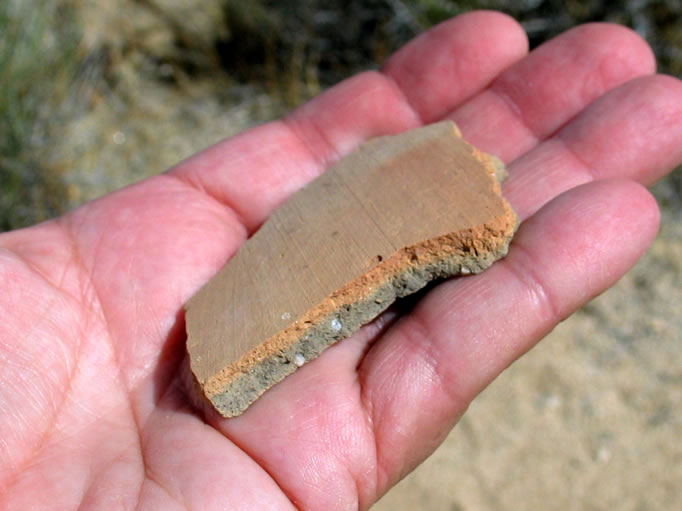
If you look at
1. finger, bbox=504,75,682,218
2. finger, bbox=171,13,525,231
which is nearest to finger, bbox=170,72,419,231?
finger, bbox=171,13,525,231

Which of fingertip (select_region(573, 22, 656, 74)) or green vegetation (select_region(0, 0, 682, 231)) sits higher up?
fingertip (select_region(573, 22, 656, 74))

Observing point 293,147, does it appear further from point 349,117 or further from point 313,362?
point 313,362

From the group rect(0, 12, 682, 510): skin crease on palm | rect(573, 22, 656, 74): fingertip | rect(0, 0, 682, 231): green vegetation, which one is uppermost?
rect(573, 22, 656, 74): fingertip

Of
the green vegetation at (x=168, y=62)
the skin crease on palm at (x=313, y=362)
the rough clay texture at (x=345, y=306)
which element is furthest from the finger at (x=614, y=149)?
the green vegetation at (x=168, y=62)

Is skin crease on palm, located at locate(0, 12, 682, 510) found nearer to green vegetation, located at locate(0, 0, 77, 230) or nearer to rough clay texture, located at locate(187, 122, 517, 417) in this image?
rough clay texture, located at locate(187, 122, 517, 417)

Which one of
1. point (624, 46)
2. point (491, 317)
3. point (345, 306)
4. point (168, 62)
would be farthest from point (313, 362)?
point (168, 62)

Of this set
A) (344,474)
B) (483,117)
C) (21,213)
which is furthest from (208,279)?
(21,213)

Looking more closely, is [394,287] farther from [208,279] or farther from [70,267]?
[70,267]
